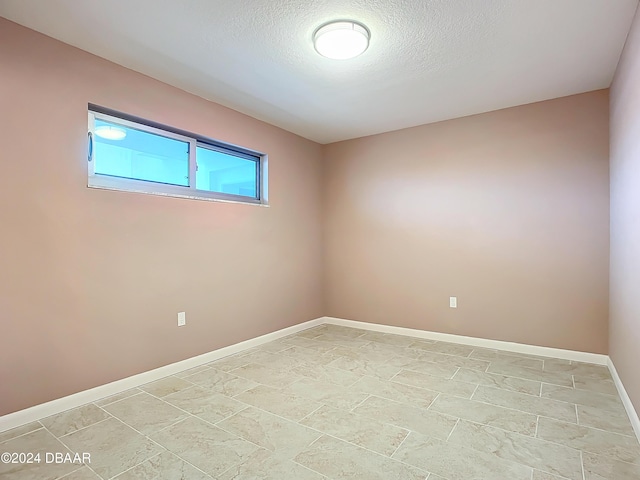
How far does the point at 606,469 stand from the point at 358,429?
120 cm

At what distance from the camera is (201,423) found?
2.13m

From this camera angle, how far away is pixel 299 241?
4422 millimetres

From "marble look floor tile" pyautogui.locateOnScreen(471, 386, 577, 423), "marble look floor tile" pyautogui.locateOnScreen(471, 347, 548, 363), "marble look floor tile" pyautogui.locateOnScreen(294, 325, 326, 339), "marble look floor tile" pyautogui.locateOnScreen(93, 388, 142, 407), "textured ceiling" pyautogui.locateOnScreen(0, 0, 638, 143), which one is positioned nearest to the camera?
"textured ceiling" pyautogui.locateOnScreen(0, 0, 638, 143)

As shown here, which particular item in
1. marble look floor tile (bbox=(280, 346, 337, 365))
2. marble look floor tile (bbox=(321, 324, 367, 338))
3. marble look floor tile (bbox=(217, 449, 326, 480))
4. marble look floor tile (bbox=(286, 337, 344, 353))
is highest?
marble look floor tile (bbox=(217, 449, 326, 480))

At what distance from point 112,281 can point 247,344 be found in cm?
151

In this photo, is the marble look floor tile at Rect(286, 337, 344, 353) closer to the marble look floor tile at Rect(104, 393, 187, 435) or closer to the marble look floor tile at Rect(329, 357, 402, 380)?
the marble look floor tile at Rect(329, 357, 402, 380)

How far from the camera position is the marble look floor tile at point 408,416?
2.06 meters

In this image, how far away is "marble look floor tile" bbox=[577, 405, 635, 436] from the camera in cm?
203

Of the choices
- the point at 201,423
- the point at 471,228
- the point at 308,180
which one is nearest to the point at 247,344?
the point at 201,423

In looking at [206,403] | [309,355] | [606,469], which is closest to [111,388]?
[206,403]

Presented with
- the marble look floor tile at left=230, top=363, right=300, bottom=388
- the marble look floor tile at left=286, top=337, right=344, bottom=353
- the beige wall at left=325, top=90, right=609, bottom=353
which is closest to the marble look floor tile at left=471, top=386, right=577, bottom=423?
the beige wall at left=325, top=90, right=609, bottom=353

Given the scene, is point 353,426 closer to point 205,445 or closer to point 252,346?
point 205,445

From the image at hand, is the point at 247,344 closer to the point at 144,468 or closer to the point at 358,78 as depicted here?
the point at 144,468

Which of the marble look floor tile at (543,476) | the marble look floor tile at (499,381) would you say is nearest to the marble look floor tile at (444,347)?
the marble look floor tile at (499,381)
